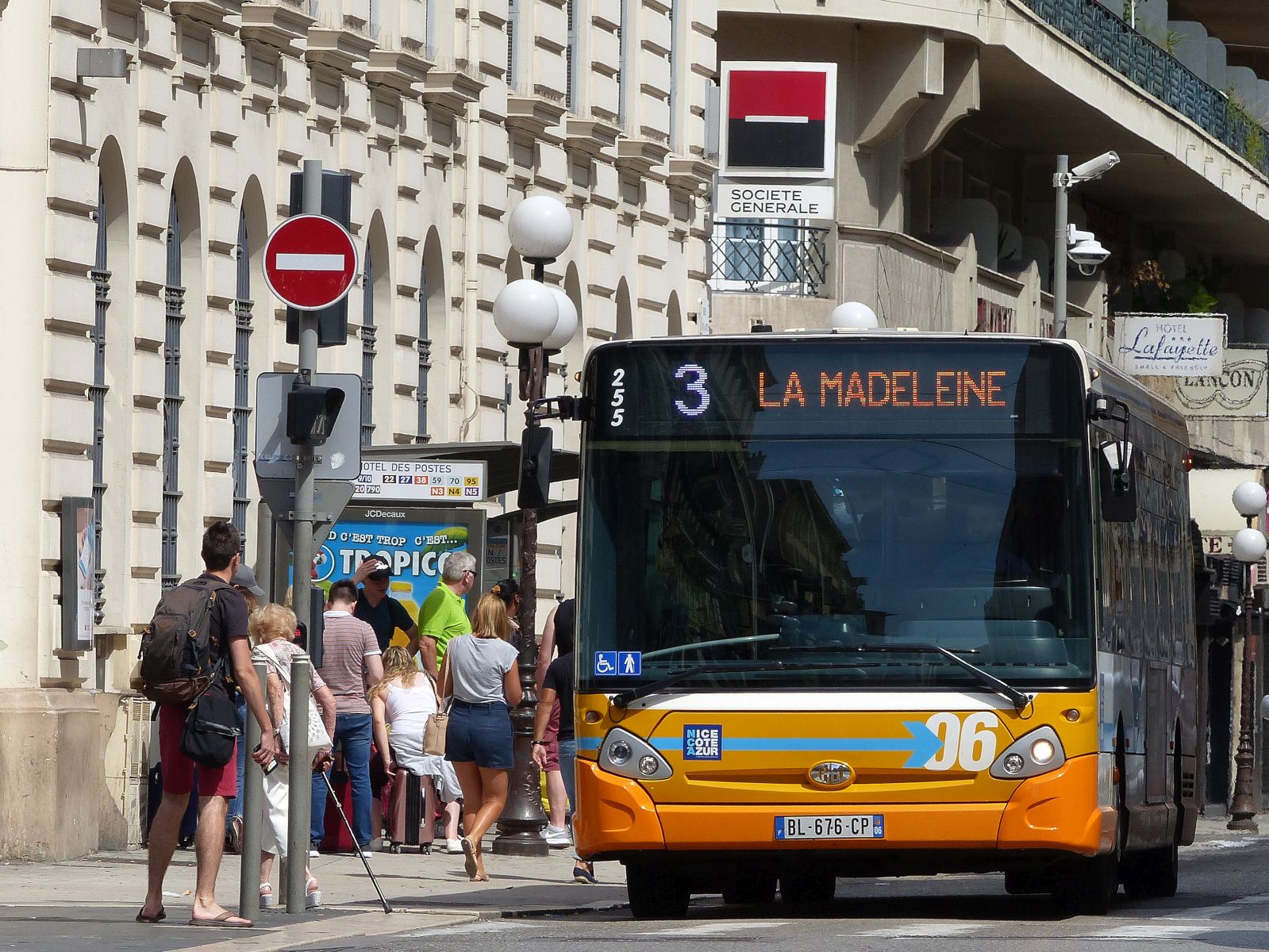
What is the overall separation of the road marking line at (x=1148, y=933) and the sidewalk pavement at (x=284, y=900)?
10.1 feet

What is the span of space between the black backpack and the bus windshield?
192 centimetres

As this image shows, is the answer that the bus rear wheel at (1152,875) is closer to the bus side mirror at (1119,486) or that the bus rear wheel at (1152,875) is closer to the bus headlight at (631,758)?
the bus side mirror at (1119,486)

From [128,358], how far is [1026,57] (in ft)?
68.6

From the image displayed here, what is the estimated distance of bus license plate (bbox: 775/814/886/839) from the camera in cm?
1532

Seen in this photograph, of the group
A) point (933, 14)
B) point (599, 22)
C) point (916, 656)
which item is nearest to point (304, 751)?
point (916, 656)

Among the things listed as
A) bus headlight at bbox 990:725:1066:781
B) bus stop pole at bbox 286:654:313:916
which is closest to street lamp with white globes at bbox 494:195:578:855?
bus stop pole at bbox 286:654:313:916

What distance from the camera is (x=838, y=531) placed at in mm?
15555

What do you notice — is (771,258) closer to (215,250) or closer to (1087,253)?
(1087,253)

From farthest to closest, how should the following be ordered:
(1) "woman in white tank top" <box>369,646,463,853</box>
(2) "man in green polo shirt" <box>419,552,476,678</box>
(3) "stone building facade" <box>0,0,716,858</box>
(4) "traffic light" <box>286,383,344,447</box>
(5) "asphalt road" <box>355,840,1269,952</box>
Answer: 1. (2) "man in green polo shirt" <box>419,552,476,678</box>
2. (1) "woman in white tank top" <box>369,646,463,853</box>
3. (3) "stone building facade" <box>0,0,716,858</box>
4. (4) "traffic light" <box>286,383,344,447</box>
5. (5) "asphalt road" <box>355,840,1269,952</box>

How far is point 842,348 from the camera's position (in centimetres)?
1603

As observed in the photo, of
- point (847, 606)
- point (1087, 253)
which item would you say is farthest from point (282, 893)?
point (1087, 253)

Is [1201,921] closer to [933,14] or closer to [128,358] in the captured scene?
[128,358]

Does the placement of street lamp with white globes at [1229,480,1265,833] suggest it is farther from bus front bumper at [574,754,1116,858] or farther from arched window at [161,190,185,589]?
bus front bumper at [574,754,1116,858]

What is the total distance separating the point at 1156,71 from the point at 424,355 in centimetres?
2187
